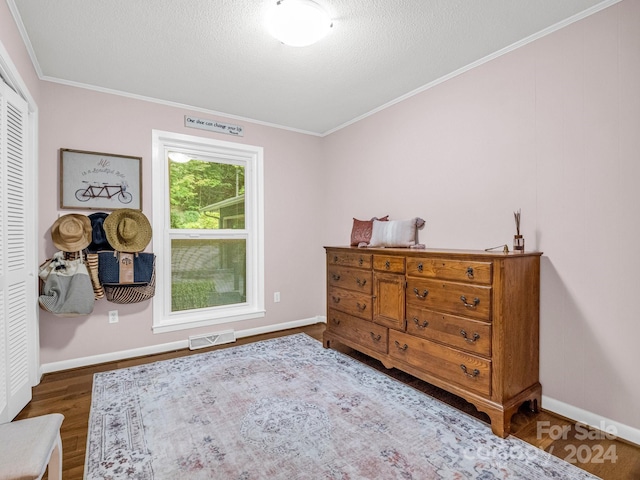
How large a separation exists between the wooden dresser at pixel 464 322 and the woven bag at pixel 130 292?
80.3 inches

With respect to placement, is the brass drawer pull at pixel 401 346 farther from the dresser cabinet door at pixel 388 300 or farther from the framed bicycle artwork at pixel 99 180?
the framed bicycle artwork at pixel 99 180

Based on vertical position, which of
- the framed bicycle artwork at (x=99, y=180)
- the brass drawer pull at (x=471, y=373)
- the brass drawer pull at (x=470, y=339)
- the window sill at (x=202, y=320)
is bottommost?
the window sill at (x=202, y=320)

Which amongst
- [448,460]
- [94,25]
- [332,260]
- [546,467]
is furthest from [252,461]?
[94,25]

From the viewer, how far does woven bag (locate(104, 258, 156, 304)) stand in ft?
9.73

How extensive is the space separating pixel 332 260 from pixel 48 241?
244 cm

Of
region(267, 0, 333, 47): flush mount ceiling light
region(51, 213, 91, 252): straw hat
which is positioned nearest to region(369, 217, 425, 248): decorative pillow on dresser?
region(267, 0, 333, 47): flush mount ceiling light

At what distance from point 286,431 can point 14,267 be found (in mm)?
2034

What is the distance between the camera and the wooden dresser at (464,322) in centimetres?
194

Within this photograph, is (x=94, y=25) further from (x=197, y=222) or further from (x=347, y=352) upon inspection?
(x=347, y=352)

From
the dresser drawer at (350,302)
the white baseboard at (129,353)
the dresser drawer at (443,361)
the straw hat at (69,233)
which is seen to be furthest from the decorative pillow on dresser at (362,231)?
the straw hat at (69,233)

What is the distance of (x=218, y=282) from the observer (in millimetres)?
3770

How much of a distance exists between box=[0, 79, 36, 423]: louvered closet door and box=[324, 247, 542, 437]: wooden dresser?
2470 millimetres

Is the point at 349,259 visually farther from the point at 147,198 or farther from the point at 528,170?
the point at 147,198

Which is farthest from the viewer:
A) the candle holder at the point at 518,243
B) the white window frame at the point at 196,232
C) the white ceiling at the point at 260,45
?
the white window frame at the point at 196,232
